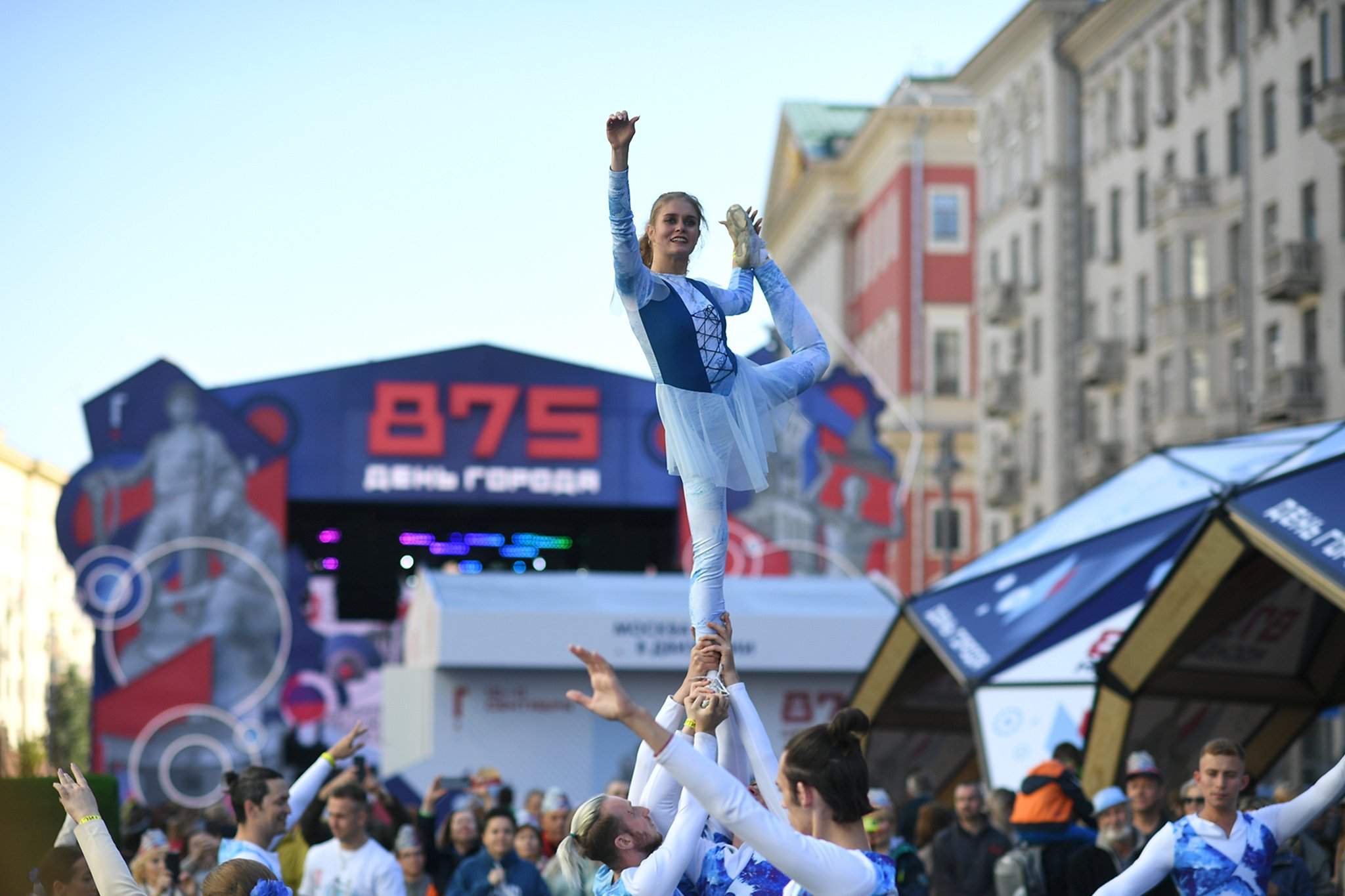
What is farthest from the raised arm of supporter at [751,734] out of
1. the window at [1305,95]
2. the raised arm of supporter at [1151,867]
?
the window at [1305,95]

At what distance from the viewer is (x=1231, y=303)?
139 feet

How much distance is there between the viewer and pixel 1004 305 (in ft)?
180

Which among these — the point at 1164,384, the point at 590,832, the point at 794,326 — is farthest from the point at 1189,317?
the point at 590,832

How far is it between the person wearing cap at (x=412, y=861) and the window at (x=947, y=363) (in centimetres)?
5495

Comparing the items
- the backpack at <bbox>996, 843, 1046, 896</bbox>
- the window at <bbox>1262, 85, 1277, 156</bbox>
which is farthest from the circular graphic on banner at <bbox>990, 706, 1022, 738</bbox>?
the window at <bbox>1262, 85, 1277, 156</bbox>

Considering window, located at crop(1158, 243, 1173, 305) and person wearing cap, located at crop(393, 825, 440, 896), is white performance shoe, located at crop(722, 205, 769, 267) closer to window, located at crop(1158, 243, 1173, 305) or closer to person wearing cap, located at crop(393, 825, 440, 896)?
person wearing cap, located at crop(393, 825, 440, 896)

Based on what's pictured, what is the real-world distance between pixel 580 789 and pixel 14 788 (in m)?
16.8

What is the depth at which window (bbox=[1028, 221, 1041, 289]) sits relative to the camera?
53.2 meters

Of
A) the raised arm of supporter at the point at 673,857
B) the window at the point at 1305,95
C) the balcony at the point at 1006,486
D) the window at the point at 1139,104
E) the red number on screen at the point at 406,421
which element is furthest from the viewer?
the balcony at the point at 1006,486

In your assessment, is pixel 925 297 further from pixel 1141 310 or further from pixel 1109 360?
pixel 1141 310

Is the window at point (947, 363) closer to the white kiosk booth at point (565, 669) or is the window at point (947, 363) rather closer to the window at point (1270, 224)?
→ the window at point (1270, 224)

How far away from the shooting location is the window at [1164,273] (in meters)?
45.5

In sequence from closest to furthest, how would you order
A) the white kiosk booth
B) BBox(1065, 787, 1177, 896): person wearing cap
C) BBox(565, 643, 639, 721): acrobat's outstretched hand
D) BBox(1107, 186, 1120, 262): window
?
BBox(565, 643, 639, 721): acrobat's outstretched hand
BBox(1065, 787, 1177, 896): person wearing cap
the white kiosk booth
BBox(1107, 186, 1120, 262): window

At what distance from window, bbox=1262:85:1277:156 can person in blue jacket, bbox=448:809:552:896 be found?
3400 centimetres
